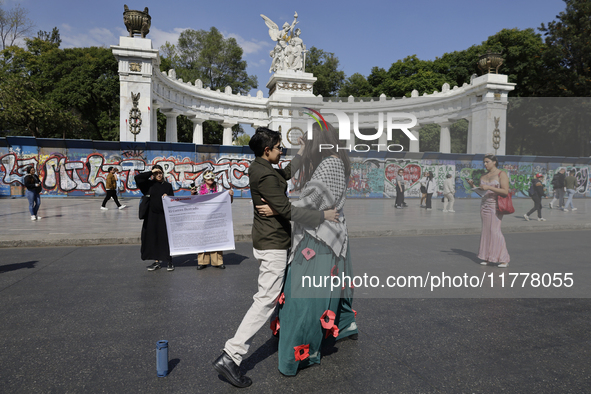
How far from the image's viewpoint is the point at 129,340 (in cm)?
358

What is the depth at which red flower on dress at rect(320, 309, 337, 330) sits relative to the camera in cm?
302

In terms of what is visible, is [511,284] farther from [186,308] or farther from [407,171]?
[407,171]

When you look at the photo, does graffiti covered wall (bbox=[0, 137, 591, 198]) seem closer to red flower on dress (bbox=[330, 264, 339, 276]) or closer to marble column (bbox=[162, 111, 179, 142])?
marble column (bbox=[162, 111, 179, 142])

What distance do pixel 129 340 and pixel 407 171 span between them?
2157 centimetres

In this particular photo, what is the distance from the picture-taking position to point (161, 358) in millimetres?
2881

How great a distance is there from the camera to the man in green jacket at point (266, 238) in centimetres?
282

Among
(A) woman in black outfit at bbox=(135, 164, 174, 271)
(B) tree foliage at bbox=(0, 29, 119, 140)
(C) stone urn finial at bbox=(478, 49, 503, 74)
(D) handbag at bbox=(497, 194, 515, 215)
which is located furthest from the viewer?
(B) tree foliage at bbox=(0, 29, 119, 140)

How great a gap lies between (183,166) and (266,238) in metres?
19.0

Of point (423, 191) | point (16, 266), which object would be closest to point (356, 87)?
point (423, 191)

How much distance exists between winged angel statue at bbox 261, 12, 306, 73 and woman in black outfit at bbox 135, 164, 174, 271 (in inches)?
1068

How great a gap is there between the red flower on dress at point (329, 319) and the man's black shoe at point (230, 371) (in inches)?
25.6

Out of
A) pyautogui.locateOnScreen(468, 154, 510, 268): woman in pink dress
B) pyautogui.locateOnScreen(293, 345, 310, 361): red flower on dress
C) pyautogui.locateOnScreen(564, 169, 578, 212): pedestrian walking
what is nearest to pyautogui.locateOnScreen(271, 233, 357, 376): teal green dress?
pyautogui.locateOnScreen(293, 345, 310, 361): red flower on dress

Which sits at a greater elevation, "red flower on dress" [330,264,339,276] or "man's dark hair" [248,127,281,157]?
"man's dark hair" [248,127,281,157]

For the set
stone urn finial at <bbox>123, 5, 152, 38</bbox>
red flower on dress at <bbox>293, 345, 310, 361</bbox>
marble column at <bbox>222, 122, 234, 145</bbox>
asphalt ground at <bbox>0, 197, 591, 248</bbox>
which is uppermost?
stone urn finial at <bbox>123, 5, 152, 38</bbox>
